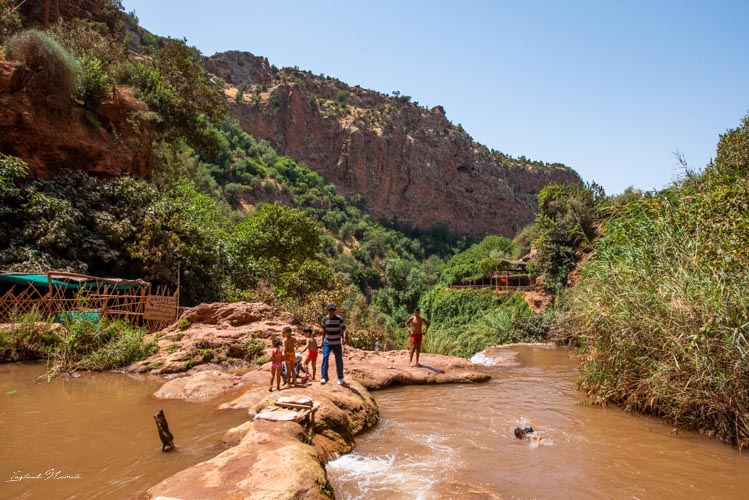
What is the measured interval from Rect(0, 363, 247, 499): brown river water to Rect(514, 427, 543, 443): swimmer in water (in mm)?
4159

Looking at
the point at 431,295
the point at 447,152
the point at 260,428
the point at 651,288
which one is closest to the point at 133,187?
the point at 260,428

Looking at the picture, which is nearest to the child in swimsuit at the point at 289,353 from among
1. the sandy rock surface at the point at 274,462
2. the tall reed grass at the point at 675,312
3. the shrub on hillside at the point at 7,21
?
the sandy rock surface at the point at 274,462

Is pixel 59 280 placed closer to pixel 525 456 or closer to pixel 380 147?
pixel 525 456

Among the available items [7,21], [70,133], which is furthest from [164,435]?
[7,21]

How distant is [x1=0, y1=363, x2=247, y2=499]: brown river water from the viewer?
464cm

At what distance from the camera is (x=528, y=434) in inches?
270

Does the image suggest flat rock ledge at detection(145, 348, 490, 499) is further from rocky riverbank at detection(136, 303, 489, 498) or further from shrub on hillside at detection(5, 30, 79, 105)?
shrub on hillside at detection(5, 30, 79, 105)

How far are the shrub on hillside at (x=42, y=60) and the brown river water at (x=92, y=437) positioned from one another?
1301 cm

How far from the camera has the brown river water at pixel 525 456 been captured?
500cm

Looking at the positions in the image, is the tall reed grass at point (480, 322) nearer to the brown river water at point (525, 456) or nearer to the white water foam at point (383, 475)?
the brown river water at point (525, 456)

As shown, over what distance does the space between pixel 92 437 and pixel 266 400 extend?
2301mm

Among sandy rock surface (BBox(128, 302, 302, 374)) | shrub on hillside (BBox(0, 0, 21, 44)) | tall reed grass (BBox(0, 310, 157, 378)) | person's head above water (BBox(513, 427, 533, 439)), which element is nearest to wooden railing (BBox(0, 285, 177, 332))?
tall reed grass (BBox(0, 310, 157, 378))

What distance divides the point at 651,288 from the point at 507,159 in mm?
99874

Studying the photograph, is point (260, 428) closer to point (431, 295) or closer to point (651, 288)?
point (651, 288)
